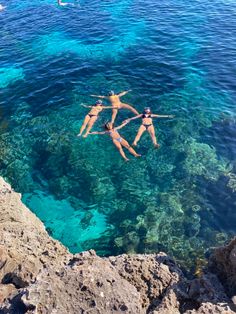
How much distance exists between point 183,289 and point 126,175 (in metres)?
7.58

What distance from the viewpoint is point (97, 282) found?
21.6 ft

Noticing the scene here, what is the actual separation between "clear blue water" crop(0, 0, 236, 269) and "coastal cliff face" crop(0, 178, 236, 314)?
3344 mm

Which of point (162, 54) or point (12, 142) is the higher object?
point (162, 54)

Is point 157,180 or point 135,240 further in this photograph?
point 157,180

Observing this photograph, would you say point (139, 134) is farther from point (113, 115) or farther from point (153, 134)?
point (113, 115)

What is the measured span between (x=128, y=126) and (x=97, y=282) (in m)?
11.5

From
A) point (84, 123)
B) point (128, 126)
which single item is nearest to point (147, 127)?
point (128, 126)

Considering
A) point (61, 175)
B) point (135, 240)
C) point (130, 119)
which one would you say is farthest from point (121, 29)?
point (135, 240)

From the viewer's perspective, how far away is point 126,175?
48.6 ft

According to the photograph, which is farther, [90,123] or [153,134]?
[90,123]

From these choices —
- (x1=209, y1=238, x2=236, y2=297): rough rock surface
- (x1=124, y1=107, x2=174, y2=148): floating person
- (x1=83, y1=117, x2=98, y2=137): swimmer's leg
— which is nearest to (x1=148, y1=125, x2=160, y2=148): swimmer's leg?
(x1=124, y1=107, x2=174, y2=148): floating person

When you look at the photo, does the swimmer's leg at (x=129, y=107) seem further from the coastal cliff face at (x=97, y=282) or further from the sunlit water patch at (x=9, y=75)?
the coastal cliff face at (x=97, y=282)

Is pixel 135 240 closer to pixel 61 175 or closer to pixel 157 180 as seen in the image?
pixel 157 180

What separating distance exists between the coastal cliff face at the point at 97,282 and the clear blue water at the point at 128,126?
132 inches
